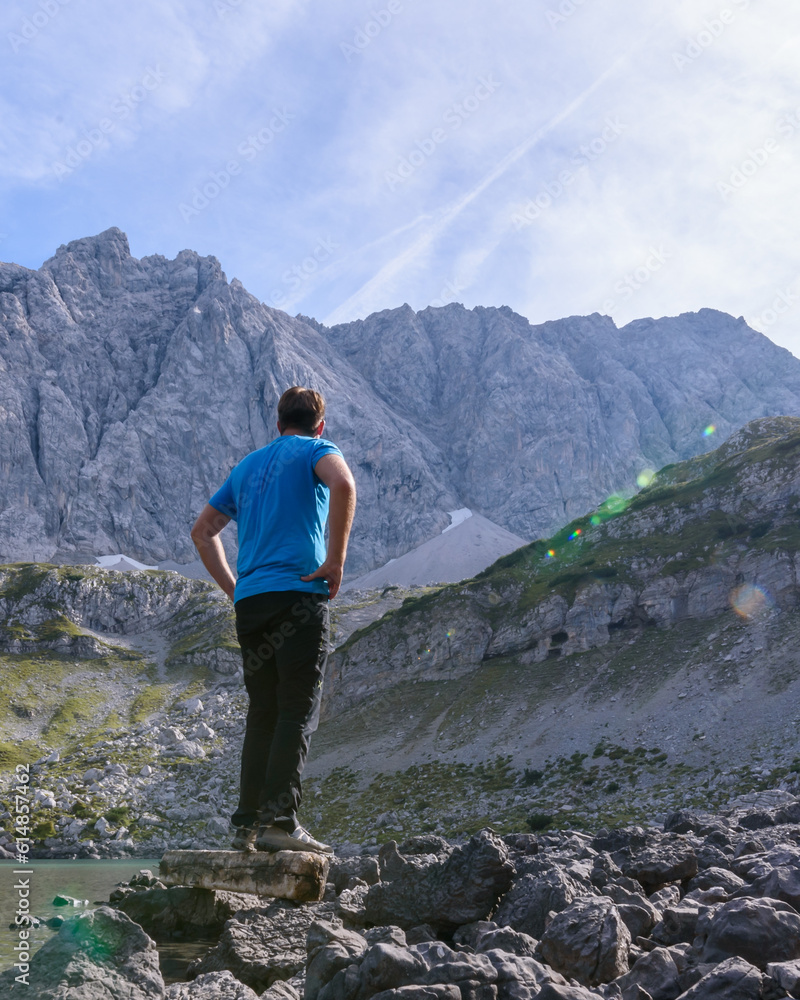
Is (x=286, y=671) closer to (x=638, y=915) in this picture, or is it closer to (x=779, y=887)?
(x=638, y=915)

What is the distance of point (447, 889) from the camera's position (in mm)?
7848

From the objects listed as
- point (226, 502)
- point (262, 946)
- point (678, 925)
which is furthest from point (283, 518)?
point (678, 925)

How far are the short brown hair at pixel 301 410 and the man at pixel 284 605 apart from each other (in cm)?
5

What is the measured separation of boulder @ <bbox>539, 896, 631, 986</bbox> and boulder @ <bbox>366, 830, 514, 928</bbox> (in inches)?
71.7

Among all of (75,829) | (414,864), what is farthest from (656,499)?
(414,864)

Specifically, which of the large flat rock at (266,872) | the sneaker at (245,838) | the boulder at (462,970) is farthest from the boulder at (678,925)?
the sneaker at (245,838)

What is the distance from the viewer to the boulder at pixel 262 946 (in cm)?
671

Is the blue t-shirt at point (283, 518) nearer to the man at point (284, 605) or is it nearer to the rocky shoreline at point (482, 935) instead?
the man at point (284, 605)

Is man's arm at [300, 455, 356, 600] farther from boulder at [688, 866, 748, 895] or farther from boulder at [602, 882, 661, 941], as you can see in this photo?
boulder at [688, 866, 748, 895]

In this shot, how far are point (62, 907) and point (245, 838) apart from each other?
74.9ft

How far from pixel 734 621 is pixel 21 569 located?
166860mm

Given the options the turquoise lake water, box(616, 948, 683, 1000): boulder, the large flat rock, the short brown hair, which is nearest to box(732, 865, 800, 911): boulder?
box(616, 948, 683, 1000): boulder

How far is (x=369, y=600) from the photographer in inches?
7692

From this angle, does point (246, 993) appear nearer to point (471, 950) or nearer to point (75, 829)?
point (471, 950)
